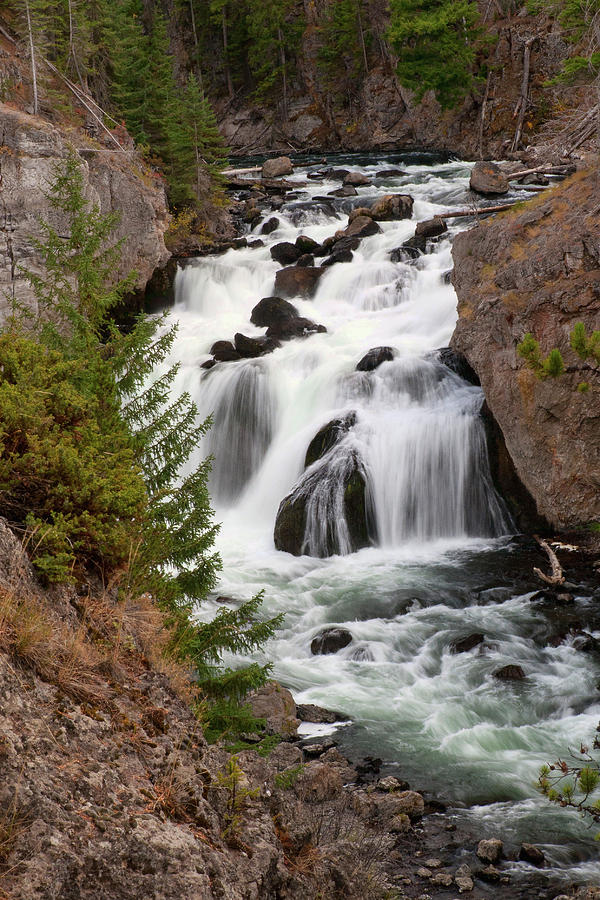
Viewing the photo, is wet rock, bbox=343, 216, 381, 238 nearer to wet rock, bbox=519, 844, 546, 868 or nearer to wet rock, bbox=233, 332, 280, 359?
wet rock, bbox=233, 332, 280, 359

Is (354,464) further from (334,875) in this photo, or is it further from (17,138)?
(17,138)

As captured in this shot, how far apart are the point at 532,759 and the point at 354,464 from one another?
7.69 meters

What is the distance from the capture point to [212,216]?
29.2 metres

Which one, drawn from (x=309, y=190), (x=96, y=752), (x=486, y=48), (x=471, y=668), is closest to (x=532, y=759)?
(x=471, y=668)

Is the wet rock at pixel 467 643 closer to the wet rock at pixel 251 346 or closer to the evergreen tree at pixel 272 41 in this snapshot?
the wet rock at pixel 251 346

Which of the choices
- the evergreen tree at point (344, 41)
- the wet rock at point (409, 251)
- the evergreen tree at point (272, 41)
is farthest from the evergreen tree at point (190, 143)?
the evergreen tree at point (272, 41)

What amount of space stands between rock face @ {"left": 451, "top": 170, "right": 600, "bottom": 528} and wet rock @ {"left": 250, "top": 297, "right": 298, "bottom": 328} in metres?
7.72

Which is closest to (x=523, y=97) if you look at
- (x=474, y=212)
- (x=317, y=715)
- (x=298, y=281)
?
(x=474, y=212)

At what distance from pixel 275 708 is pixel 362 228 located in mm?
20048

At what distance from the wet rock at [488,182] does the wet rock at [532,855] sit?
2506 cm

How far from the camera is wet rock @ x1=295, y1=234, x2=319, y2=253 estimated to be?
1024 inches

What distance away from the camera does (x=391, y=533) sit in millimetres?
14945

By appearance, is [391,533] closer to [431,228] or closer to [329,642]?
[329,642]

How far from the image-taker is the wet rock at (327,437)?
1625cm
